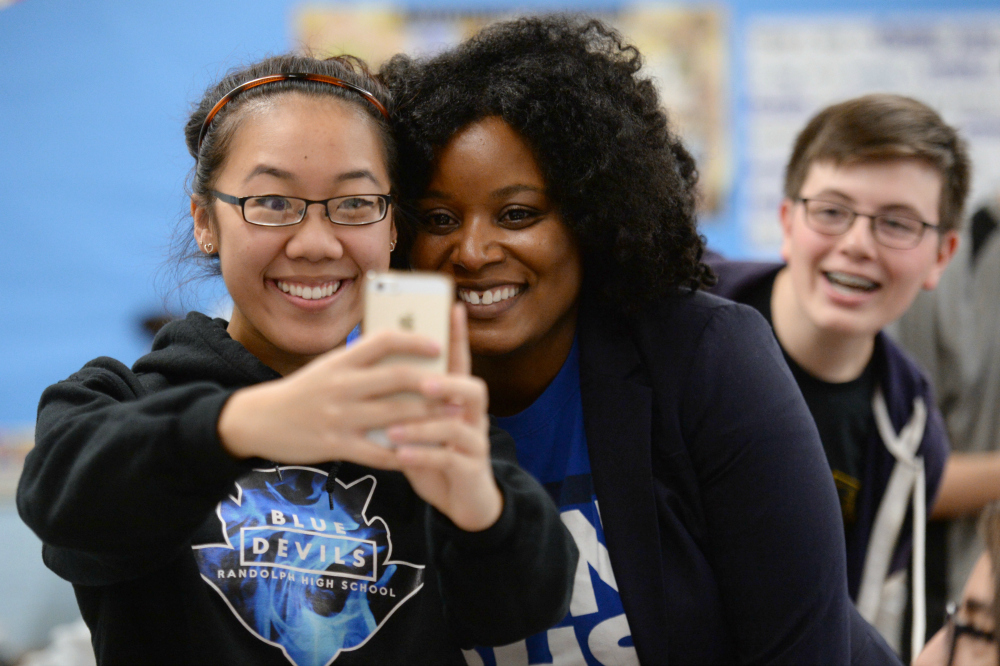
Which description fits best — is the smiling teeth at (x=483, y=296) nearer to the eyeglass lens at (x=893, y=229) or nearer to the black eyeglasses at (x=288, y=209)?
the black eyeglasses at (x=288, y=209)

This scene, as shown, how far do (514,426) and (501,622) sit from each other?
51cm

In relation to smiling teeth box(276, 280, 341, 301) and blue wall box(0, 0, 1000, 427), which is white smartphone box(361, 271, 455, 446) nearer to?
smiling teeth box(276, 280, 341, 301)

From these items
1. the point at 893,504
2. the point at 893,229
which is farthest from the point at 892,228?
the point at 893,504

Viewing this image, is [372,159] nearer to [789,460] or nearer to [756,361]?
[756,361]

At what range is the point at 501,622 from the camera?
96 centimetres

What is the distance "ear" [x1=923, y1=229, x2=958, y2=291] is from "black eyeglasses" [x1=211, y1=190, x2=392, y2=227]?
4.89 ft

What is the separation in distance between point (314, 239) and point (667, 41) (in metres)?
2.58

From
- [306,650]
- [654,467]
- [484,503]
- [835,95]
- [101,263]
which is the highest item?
[835,95]

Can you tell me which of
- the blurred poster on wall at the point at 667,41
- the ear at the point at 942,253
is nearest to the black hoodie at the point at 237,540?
the ear at the point at 942,253

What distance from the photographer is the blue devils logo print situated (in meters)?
1.12

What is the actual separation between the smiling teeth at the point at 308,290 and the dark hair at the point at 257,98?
195mm

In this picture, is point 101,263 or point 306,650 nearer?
point 306,650

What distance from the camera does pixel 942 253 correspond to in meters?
2.04

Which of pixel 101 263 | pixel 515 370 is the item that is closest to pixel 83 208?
pixel 101 263
